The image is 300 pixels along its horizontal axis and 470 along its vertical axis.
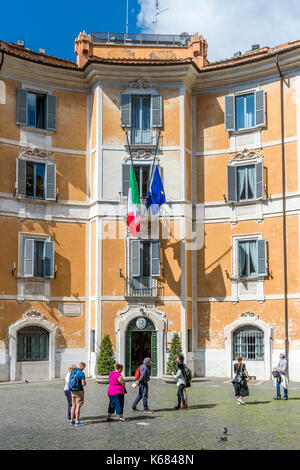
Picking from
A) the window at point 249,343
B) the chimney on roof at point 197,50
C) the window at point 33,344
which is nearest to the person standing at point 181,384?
the window at point 249,343

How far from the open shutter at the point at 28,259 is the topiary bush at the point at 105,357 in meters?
4.40

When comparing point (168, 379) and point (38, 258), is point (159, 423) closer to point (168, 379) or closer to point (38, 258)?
point (168, 379)

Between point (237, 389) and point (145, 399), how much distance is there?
325 centimetres

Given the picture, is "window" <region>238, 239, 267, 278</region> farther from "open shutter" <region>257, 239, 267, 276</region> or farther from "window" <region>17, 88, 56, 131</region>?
"window" <region>17, 88, 56, 131</region>

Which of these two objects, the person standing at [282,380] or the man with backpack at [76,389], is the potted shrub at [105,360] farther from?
the man with backpack at [76,389]

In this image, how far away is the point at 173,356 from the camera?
27.0 m

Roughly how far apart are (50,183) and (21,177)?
1419 millimetres

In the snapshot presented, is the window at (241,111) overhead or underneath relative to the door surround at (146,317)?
overhead

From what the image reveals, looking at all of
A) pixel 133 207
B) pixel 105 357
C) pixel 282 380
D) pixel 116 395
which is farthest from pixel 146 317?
pixel 116 395

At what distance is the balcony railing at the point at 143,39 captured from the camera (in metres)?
32.7

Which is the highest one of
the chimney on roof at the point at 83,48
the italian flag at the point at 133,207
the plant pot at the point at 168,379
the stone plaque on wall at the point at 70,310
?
the chimney on roof at the point at 83,48

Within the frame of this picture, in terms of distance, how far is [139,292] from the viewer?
28.8 meters
